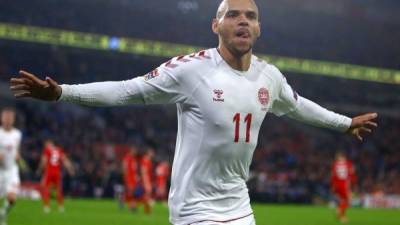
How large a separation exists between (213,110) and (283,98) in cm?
84

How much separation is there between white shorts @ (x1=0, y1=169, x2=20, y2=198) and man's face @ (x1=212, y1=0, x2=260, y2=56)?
11.5 metres

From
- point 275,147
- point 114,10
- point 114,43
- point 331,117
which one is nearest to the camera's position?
point 331,117

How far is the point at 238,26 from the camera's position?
514 cm

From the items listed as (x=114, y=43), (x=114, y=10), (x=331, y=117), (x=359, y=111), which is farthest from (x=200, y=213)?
(x=359, y=111)

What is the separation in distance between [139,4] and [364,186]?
16.0m

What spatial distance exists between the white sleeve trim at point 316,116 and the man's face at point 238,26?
2.94 ft

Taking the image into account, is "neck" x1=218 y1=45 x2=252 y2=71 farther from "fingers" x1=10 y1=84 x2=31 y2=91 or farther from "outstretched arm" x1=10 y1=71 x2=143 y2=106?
"fingers" x1=10 y1=84 x2=31 y2=91

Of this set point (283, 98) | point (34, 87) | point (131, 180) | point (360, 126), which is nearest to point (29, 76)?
point (34, 87)

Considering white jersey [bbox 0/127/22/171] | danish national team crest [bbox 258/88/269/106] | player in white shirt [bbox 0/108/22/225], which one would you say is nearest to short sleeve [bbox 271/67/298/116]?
danish national team crest [bbox 258/88/269/106]

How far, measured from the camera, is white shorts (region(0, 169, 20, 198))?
620 inches

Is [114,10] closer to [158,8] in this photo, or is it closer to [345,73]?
[158,8]

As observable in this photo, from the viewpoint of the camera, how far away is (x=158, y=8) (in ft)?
130

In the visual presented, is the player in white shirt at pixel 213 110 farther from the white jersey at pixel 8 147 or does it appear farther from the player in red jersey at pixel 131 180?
the player in red jersey at pixel 131 180

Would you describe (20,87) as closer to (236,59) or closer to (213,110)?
(213,110)
